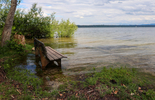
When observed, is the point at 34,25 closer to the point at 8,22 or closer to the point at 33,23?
the point at 33,23

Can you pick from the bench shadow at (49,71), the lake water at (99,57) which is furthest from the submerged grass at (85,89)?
the lake water at (99,57)

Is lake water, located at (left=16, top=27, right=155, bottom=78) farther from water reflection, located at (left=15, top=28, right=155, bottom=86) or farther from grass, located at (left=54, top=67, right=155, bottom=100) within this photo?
grass, located at (left=54, top=67, right=155, bottom=100)

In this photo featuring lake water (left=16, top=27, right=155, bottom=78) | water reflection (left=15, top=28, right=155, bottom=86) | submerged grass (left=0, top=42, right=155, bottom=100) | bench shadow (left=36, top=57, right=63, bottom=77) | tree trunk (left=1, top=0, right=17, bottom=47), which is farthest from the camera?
tree trunk (left=1, top=0, right=17, bottom=47)

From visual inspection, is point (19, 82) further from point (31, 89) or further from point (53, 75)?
point (53, 75)

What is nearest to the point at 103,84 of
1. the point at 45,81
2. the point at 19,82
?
the point at 45,81

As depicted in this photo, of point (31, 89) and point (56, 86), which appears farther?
point (56, 86)

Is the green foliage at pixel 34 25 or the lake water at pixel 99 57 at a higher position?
the green foliage at pixel 34 25

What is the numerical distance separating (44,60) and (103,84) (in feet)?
10.1

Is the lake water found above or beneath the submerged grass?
above

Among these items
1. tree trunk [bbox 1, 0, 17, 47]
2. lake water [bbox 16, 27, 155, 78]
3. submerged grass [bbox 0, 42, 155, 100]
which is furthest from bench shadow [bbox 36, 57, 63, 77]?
tree trunk [bbox 1, 0, 17, 47]

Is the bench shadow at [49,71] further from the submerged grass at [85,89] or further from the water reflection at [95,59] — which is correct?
the submerged grass at [85,89]

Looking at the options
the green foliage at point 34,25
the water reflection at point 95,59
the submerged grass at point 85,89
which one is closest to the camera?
the submerged grass at point 85,89

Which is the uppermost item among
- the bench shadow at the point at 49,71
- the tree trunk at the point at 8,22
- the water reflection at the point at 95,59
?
the tree trunk at the point at 8,22

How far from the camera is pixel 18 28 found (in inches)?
708
